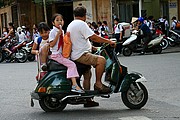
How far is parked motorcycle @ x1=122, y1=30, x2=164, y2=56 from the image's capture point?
20156mm

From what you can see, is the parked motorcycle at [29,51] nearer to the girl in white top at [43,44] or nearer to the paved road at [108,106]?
the paved road at [108,106]

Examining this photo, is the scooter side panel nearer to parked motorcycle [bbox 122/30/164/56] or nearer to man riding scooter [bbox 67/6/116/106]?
man riding scooter [bbox 67/6/116/106]

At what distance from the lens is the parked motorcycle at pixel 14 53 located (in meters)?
20.6

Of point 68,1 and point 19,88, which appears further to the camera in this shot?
point 68,1

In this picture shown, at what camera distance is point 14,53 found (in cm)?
2075

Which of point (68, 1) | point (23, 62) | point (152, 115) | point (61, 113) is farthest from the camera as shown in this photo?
point (68, 1)

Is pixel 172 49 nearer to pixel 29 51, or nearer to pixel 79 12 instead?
pixel 29 51

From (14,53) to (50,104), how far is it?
1327 centimetres

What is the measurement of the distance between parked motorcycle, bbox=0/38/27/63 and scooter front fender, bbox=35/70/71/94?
13.2 m

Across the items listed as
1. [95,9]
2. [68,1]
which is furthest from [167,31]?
[68,1]

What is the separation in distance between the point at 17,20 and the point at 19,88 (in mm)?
21708

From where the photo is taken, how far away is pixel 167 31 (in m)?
24.6

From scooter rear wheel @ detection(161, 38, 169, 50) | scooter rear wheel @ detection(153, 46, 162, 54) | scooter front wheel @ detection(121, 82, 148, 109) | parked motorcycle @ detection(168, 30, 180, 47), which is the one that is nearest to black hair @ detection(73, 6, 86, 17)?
scooter front wheel @ detection(121, 82, 148, 109)

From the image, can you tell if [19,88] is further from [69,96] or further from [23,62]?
[23,62]
